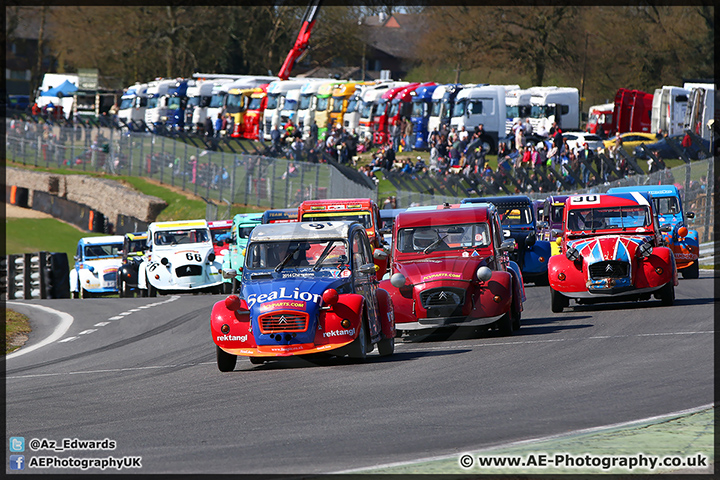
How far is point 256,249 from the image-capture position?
1295cm

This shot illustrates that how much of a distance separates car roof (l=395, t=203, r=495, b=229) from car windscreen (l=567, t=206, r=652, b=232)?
293 cm

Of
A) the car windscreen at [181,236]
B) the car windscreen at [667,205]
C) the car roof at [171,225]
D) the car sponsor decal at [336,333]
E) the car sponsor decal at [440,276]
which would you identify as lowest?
the car sponsor decal at [336,333]

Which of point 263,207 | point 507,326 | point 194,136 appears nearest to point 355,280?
point 507,326

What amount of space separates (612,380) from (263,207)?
1271 inches

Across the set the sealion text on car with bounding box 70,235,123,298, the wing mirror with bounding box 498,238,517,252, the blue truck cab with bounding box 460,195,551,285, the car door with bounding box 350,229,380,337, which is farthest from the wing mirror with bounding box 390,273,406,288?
the sealion text on car with bounding box 70,235,123,298

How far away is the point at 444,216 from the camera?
52.9ft

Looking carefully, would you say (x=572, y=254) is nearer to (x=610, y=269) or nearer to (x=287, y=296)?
(x=610, y=269)

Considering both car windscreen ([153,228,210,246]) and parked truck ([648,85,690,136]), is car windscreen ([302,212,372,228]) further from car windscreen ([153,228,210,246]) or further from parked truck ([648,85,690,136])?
parked truck ([648,85,690,136])

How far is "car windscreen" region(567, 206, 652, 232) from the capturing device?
18297 mm

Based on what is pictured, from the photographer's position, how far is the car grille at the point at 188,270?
27078 millimetres

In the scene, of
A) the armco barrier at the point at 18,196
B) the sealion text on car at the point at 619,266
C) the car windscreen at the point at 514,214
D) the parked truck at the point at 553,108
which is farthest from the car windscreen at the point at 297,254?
the armco barrier at the point at 18,196

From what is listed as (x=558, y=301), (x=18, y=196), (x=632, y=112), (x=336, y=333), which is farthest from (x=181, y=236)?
(x=18, y=196)

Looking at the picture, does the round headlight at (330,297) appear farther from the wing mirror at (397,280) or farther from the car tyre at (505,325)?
the car tyre at (505,325)

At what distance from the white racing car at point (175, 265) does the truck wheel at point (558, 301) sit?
11.1 metres
